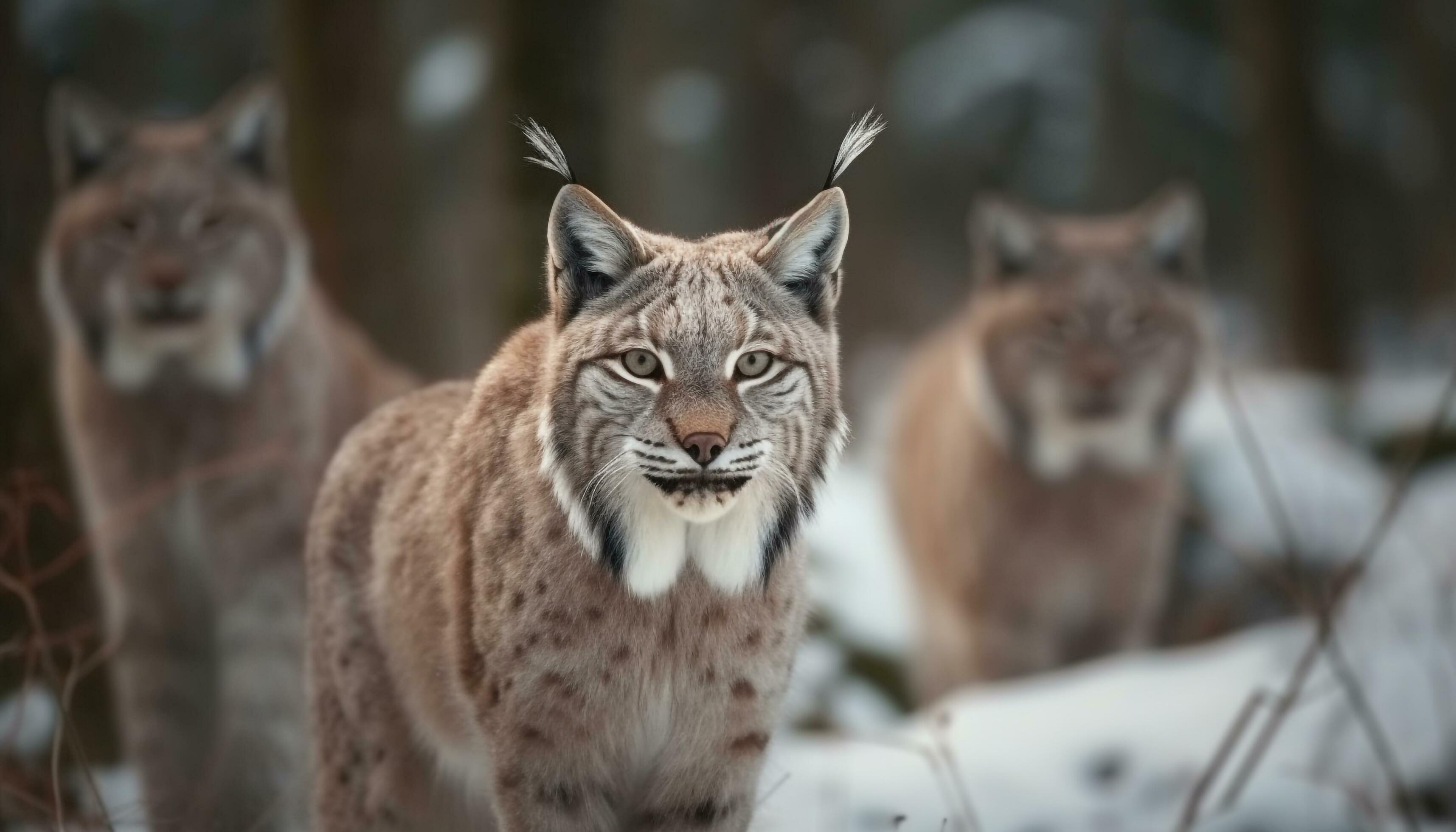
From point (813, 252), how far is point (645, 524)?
2.07 ft

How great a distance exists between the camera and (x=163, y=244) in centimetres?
522

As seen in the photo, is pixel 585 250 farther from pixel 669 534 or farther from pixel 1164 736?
pixel 1164 736

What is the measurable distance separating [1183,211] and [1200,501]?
196 centimetres

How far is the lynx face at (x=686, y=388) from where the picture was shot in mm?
2740

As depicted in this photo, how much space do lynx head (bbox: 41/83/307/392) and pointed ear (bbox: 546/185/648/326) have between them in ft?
9.07

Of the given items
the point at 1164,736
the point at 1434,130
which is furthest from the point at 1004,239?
the point at 1434,130

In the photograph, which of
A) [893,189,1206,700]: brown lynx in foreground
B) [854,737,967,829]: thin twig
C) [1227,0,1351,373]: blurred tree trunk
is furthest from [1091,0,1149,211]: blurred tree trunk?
[854,737,967,829]: thin twig

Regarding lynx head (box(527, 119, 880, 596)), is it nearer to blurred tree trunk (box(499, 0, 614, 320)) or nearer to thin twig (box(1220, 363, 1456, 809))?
thin twig (box(1220, 363, 1456, 809))

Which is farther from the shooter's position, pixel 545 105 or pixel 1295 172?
pixel 1295 172

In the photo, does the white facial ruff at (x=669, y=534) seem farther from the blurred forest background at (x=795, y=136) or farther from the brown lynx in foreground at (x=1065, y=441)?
the brown lynx in foreground at (x=1065, y=441)

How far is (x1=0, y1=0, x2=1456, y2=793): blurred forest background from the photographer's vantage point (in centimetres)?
634

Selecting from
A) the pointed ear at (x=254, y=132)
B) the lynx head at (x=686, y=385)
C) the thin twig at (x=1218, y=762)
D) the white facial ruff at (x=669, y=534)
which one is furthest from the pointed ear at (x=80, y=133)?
the thin twig at (x=1218, y=762)

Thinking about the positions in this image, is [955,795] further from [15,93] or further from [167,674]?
[15,93]

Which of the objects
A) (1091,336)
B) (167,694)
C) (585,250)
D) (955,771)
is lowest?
(167,694)
